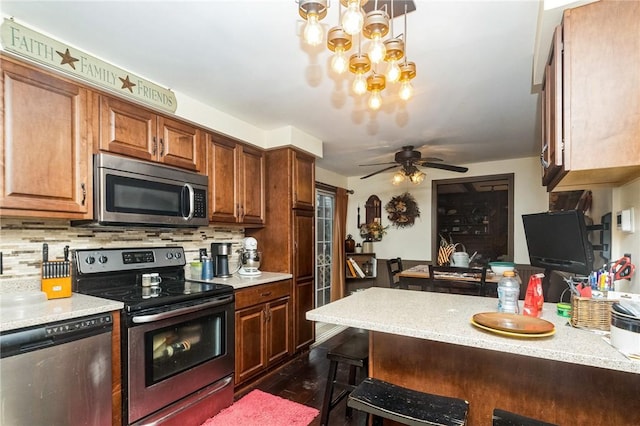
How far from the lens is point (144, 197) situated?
2.25m

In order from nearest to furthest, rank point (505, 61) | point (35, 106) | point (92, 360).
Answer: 1. point (92, 360)
2. point (35, 106)
3. point (505, 61)

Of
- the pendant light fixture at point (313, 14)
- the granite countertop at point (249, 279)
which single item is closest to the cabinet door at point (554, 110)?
the pendant light fixture at point (313, 14)

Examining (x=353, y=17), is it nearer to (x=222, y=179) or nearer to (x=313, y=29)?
(x=313, y=29)

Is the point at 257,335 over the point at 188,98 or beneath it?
beneath

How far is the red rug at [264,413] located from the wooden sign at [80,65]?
7.33ft

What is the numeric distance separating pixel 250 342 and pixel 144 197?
4.69 ft

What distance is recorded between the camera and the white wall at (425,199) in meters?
4.38

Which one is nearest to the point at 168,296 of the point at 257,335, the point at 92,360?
the point at 92,360

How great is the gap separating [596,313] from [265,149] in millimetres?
2861

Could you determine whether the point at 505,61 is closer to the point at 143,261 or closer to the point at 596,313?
the point at 596,313

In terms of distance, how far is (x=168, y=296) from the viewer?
2.03 metres

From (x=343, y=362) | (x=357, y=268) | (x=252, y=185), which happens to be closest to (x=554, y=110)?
(x=343, y=362)

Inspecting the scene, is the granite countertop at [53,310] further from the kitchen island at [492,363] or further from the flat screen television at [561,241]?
the flat screen television at [561,241]

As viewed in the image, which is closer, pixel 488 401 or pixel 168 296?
pixel 488 401
